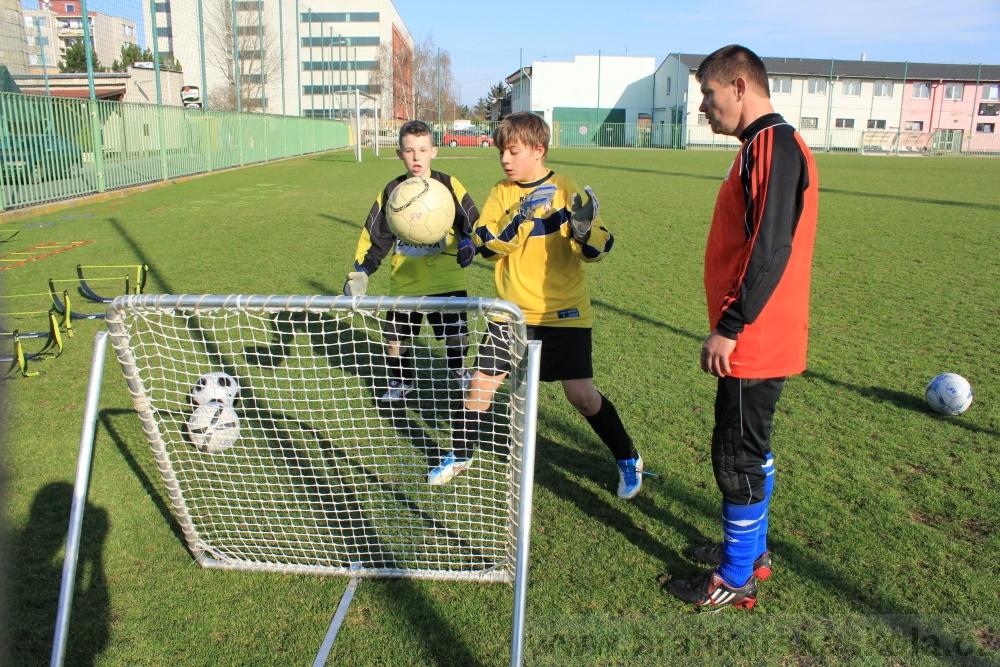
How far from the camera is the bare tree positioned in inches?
1158

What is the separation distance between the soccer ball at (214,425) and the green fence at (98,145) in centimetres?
1320

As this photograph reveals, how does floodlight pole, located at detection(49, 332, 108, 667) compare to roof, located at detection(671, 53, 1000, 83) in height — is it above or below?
below

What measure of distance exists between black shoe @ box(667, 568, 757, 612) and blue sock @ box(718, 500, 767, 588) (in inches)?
1.0

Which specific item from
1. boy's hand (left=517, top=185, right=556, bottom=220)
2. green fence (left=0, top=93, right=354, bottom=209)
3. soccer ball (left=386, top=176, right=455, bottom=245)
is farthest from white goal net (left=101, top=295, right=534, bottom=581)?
green fence (left=0, top=93, right=354, bottom=209)

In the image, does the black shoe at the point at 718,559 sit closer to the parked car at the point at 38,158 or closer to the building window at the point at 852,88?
the parked car at the point at 38,158

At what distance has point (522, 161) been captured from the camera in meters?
3.30

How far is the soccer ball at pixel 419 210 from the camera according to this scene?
12.3 feet

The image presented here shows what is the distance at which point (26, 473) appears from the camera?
12.6 feet

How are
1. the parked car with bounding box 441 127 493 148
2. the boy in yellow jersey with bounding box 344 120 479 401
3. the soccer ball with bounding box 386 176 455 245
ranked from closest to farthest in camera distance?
the soccer ball with bounding box 386 176 455 245
the boy in yellow jersey with bounding box 344 120 479 401
the parked car with bounding box 441 127 493 148

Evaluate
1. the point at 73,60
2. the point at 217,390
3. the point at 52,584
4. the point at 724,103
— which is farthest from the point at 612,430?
the point at 73,60

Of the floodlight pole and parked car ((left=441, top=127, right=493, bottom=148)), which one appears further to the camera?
parked car ((left=441, top=127, right=493, bottom=148))

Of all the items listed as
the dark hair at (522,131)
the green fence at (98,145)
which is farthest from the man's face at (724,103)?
the green fence at (98,145)

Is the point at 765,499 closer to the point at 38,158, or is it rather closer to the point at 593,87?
the point at 38,158

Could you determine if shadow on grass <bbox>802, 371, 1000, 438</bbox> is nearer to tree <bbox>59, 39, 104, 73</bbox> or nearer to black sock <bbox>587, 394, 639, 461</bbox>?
black sock <bbox>587, 394, 639, 461</bbox>
